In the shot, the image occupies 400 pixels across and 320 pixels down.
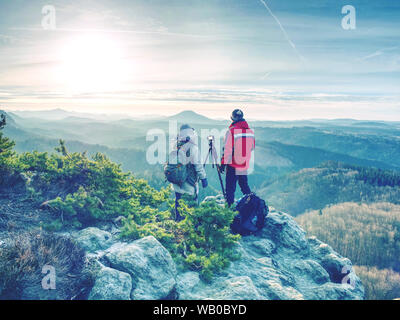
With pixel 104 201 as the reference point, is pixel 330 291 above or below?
below

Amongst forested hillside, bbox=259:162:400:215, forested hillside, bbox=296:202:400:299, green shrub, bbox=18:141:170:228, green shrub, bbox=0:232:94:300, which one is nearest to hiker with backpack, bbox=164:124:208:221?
green shrub, bbox=18:141:170:228

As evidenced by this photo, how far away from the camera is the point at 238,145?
8.25 metres

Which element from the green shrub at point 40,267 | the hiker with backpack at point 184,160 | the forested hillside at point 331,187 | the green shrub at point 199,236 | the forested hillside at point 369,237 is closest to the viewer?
the green shrub at point 40,267

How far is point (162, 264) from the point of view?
557 centimetres

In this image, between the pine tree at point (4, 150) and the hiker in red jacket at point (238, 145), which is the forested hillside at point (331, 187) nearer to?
the hiker in red jacket at point (238, 145)

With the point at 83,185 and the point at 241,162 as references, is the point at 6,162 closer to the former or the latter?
the point at 83,185

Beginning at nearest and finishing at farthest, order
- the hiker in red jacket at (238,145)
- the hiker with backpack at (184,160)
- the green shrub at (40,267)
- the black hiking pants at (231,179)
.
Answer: the green shrub at (40,267) < the hiker with backpack at (184,160) < the hiker in red jacket at (238,145) < the black hiking pants at (231,179)

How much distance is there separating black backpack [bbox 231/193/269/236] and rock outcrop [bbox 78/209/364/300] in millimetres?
331

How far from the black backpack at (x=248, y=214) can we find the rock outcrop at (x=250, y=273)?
0.33 meters

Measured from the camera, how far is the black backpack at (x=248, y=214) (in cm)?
823

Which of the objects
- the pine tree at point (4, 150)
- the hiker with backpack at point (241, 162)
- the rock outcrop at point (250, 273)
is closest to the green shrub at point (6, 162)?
the pine tree at point (4, 150)

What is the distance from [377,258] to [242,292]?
3891 centimetres
